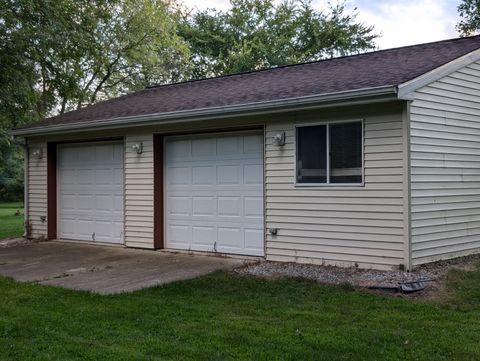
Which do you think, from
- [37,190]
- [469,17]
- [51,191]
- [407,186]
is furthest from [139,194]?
[469,17]

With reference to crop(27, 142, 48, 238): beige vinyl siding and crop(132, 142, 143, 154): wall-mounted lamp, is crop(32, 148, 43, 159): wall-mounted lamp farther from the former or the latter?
crop(132, 142, 143, 154): wall-mounted lamp

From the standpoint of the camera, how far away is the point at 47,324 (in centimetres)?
515

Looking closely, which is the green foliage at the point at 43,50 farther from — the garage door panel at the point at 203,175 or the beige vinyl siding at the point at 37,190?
the garage door panel at the point at 203,175

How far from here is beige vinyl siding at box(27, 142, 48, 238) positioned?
40.5ft

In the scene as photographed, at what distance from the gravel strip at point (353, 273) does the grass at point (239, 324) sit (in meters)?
0.40

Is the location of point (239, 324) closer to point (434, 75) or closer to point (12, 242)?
point (434, 75)

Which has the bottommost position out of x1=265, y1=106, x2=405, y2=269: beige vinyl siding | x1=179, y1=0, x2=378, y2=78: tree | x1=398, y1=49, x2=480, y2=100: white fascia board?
x1=265, y1=106, x2=405, y2=269: beige vinyl siding

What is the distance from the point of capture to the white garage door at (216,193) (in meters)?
9.18

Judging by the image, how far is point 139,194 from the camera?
1054 centimetres

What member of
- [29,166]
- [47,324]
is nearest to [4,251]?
[29,166]

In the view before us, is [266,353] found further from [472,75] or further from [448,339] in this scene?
[472,75]

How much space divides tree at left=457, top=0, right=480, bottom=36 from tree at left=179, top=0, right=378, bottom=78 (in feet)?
27.4

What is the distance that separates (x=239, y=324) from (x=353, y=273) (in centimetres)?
288

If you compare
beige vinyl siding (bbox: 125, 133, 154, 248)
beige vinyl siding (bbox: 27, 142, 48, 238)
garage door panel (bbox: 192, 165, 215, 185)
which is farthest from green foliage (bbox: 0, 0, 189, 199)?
garage door panel (bbox: 192, 165, 215, 185)
